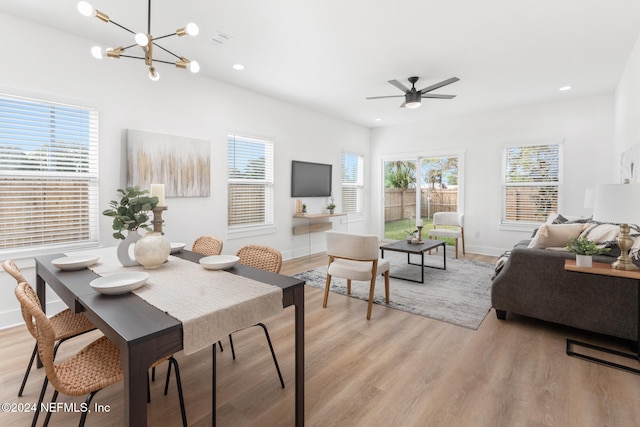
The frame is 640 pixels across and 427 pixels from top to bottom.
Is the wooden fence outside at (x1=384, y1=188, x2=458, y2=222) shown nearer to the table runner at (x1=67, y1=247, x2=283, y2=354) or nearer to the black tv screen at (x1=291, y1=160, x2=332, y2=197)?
the black tv screen at (x1=291, y1=160, x2=332, y2=197)

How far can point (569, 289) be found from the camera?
2.64m

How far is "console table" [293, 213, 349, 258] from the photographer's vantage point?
18.8 feet

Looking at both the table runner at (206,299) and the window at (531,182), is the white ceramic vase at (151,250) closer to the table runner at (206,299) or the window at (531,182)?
the table runner at (206,299)

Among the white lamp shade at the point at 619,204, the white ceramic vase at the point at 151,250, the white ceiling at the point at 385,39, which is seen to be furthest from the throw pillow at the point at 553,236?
the white ceramic vase at the point at 151,250

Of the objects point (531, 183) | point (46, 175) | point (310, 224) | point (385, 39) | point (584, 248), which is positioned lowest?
point (310, 224)

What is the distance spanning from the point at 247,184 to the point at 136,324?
3962 mm

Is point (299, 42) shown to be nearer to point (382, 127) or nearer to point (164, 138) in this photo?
point (164, 138)

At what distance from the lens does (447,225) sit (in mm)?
6312

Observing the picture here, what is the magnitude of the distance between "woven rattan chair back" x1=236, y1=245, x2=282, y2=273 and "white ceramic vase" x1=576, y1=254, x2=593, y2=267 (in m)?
2.18

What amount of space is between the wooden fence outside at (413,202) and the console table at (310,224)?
1764 mm

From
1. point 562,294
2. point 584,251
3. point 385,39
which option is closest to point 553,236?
point 562,294

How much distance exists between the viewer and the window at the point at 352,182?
23.3 feet

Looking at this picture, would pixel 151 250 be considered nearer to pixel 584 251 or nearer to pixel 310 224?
pixel 584 251

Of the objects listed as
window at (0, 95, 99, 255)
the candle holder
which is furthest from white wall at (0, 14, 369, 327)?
the candle holder
